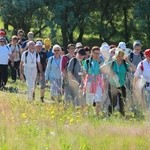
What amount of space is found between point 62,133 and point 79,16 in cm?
2253

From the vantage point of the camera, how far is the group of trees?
96.6 ft

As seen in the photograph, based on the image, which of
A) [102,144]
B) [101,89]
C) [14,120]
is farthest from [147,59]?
[102,144]

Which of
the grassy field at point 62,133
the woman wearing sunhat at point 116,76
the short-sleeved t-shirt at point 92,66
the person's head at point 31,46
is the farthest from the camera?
the person's head at point 31,46

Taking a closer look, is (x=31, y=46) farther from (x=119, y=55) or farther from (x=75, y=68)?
(x=119, y=55)

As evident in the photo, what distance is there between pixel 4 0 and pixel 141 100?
1827 cm

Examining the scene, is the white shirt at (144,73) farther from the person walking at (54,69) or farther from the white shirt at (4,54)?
the white shirt at (4,54)

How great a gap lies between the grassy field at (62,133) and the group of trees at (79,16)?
18841mm

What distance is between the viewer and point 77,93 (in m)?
13.4

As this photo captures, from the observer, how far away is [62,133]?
28.4 feet

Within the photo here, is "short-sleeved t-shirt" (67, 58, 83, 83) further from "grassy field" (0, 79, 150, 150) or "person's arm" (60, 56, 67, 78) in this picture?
"grassy field" (0, 79, 150, 150)

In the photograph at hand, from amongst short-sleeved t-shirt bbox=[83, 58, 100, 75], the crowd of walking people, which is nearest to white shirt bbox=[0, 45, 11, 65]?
the crowd of walking people

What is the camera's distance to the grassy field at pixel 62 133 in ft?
26.0

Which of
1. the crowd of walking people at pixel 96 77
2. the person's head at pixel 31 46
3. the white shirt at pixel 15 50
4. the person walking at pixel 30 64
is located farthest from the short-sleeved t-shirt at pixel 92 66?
the white shirt at pixel 15 50

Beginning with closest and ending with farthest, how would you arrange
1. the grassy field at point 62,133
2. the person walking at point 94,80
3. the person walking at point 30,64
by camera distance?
the grassy field at point 62,133 → the person walking at point 94,80 → the person walking at point 30,64
